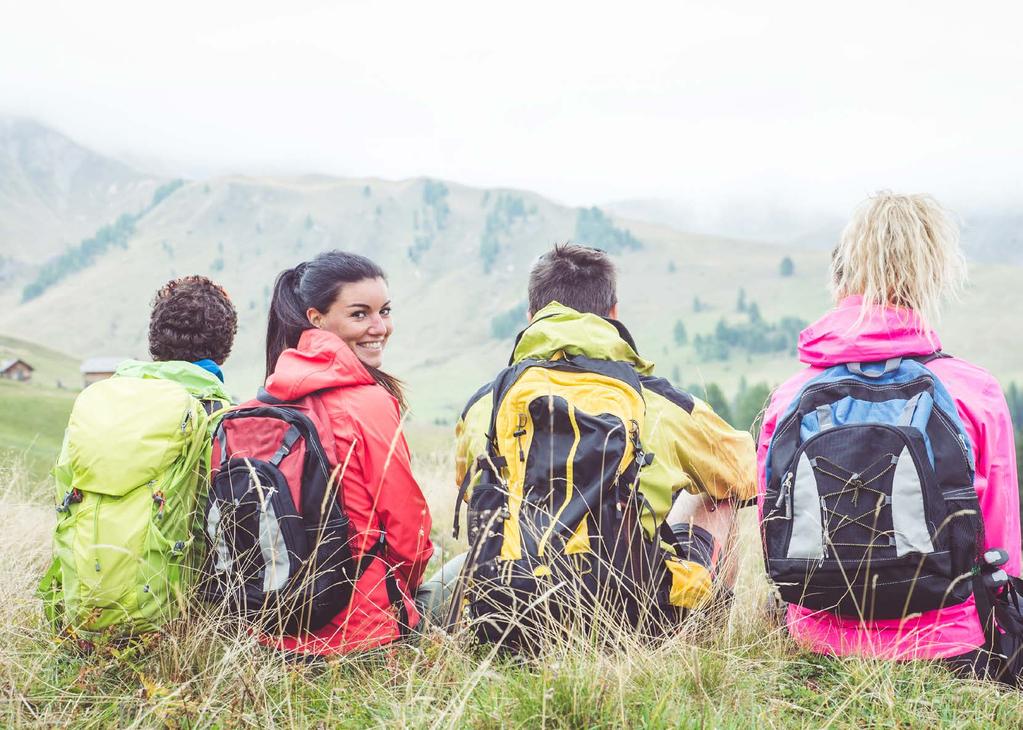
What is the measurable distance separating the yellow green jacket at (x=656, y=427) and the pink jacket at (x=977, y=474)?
0.47m

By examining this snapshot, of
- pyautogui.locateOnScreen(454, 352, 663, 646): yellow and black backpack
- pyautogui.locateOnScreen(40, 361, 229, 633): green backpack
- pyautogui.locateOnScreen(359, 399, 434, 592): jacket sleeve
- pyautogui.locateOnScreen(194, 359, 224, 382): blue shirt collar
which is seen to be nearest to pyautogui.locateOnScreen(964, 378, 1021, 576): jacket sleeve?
pyautogui.locateOnScreen(454, 352, 663, 646): yellow and black backpack

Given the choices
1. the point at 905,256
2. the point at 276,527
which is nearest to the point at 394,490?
the point at 276,527

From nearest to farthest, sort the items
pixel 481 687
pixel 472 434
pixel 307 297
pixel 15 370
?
pixel 481 687 → pixel 472 434 → pixel 307 297 → pixel 15 370

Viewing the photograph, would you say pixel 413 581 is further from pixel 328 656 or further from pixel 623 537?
pixel 623 537

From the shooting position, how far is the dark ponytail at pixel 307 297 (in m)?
4.64

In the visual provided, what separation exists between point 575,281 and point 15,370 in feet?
311

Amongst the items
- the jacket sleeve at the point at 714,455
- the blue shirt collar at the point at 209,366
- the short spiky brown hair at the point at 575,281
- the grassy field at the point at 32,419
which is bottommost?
the grassy field at the point at 32,419

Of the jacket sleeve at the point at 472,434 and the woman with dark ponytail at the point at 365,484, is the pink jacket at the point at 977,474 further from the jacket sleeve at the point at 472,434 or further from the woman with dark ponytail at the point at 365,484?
the woman with dark ponytail at the point at 365,484

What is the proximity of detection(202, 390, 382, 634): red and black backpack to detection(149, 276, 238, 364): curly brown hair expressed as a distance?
99 cm

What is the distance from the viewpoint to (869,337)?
12.6 ft

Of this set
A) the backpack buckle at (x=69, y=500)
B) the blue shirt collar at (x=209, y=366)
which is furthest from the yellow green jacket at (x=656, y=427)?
the backpack buckle at (x=69, y=500)

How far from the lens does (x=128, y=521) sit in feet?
11.8

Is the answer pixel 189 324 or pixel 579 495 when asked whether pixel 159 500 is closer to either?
pixel 189 324

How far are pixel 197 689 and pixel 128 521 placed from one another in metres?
0.82
